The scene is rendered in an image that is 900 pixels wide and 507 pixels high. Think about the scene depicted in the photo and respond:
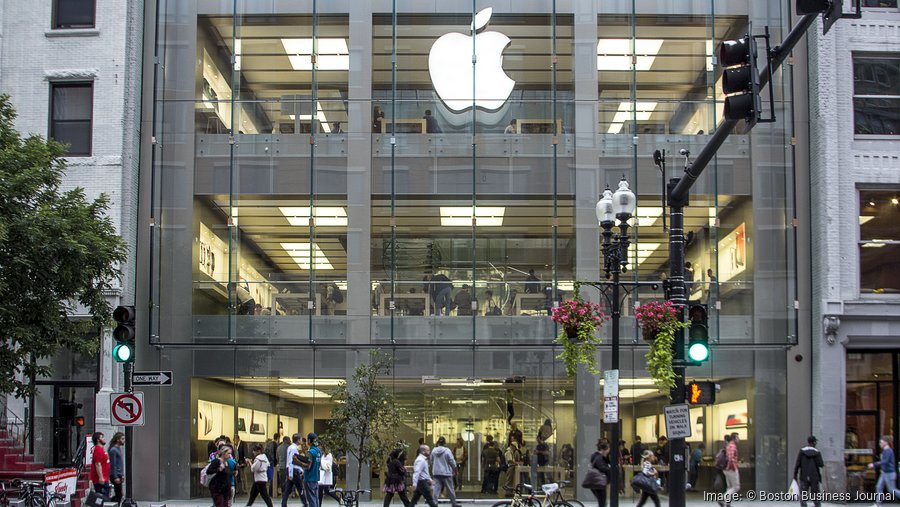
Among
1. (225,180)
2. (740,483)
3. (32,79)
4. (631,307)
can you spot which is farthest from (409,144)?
(740,483)

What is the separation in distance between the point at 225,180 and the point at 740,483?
51.3ft

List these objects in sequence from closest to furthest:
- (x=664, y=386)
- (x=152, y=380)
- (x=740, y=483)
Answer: (x=664, y=386) < (x=152, y=380) < (x=740, y=483)

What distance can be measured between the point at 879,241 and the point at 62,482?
20.5 m

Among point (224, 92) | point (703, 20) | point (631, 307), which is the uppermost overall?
point (703, 20)

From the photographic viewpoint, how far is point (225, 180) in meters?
28.9

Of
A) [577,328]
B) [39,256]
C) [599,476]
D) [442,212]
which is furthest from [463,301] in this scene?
[39,256]

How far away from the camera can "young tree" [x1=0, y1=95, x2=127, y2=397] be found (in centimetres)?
1958

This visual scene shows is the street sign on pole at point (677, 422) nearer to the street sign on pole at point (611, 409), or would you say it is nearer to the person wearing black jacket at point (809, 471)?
the street sign on pole at point (611, 409)

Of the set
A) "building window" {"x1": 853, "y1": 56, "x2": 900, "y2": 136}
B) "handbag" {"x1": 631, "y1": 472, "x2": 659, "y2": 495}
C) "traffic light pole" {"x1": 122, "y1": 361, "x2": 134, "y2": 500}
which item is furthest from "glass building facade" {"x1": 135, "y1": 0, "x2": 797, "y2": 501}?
"traffic light pole" {"x1": 122, "y1": 361, "x2": 134, "y2": 500}

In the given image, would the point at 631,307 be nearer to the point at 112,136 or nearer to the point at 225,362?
the point at 225,362

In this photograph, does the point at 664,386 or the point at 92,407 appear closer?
the point at 664,386

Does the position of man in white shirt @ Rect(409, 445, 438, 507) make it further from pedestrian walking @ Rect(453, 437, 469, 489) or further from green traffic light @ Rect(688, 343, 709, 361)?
green traffic light @ Rect(688, 343, 709, 361)

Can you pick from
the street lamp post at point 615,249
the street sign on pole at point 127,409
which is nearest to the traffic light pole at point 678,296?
the street lamp post at point 615,249

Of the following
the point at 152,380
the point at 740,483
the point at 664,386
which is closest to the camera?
the point at 664,386
